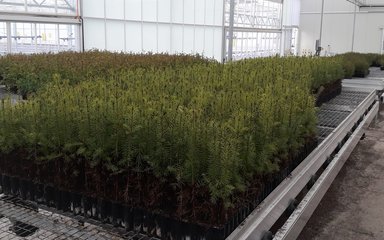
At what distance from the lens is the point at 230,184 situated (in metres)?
2.20

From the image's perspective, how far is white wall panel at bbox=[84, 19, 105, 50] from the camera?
16172 mm

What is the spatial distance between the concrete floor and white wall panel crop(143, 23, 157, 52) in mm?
12934

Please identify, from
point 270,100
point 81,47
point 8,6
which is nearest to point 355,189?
point 270,100

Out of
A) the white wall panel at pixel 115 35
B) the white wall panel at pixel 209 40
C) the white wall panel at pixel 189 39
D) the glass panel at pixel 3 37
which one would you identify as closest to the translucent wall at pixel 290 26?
the white wall panel at pixel 209 40

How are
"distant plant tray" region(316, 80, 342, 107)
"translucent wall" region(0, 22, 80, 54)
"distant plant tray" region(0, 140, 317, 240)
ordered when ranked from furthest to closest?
"translucent wall" region(0, 22, 80, 54)
"distant plant tray" region(316, 80, 342, 107)
"distant plant tray" region(0, 140, 317, 240)

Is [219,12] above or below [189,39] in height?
above

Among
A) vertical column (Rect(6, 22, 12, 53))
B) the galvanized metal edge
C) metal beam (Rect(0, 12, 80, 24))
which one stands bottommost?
the galvanized metal edge

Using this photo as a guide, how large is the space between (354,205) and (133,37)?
563 inches

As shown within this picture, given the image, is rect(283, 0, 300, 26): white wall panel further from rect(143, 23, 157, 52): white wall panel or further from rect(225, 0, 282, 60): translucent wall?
rect(143, 23, 157, 52): white wall panel

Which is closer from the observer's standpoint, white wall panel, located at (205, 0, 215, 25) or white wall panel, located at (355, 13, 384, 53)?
white wall panel, located at (205, 0, 215, 25)

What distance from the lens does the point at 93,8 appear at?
16125 millimetres

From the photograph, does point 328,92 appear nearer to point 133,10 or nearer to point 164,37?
point 133,10

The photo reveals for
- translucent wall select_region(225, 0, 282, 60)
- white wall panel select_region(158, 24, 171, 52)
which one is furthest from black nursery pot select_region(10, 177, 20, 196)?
translucent wall select_region(225, 0, 282, 60)

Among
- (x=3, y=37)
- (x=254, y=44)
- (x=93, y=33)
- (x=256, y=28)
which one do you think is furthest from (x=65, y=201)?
(x=254, y=44)
